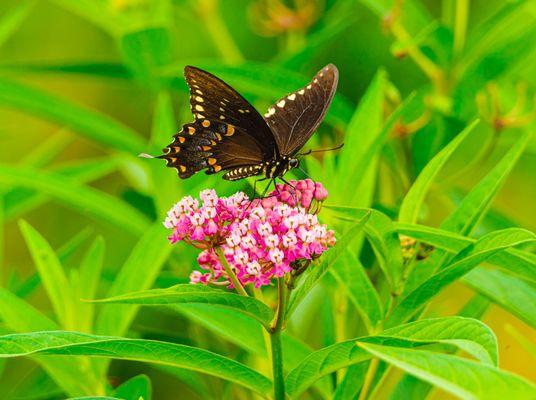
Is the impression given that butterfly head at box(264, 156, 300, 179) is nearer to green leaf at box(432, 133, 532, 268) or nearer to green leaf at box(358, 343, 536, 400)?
green leaf at box(432, 133, 532, 268)

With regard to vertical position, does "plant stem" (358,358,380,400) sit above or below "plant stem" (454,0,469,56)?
below

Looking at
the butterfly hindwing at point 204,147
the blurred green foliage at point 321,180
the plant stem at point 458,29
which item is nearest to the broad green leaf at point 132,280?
the blurred green foliage at point 321,180

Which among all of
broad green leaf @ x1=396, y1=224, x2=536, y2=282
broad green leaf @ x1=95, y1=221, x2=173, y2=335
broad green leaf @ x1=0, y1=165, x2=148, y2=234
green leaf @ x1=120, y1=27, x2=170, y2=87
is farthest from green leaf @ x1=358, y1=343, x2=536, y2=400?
green leaf @ x1=120, y1=27, x2=170, y2=87

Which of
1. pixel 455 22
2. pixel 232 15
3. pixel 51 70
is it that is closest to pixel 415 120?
pixel 455 22

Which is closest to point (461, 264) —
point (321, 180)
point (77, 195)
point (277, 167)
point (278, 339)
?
point (278, 339)

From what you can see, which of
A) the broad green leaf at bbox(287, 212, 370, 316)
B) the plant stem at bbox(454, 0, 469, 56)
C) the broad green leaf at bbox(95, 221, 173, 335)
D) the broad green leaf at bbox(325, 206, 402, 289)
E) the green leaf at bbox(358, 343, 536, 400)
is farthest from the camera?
the plant stem at bbox(454, 0, 469, 56)

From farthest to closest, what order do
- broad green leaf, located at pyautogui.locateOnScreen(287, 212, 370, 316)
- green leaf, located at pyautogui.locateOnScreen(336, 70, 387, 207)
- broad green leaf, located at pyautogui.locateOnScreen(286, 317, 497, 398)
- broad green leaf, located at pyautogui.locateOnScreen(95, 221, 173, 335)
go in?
green leaf, located at pyautogui.locateOnScreen(336, 70, 387, 207)
broad green leaf, located at pyautogui.locateOnScreen(95, 221, 173, 335)
broad green leaf, located at pyautogui.locateOnScreen(287, 212, 370, 316)
broad green leaf, located at pyautogui.locateOnScreen(286, 317, 497, 398)
